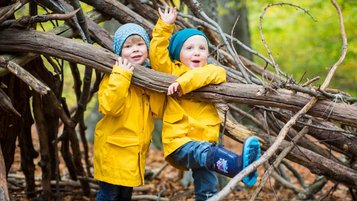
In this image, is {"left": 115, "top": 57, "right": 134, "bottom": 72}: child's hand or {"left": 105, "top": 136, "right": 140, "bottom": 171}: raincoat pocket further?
{"left": 105, "top": 136, "right": 140, "bottom": 171}: raincoat pocket

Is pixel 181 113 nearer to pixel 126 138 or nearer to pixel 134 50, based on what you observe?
pixel 126 138

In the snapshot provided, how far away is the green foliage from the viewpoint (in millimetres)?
8844

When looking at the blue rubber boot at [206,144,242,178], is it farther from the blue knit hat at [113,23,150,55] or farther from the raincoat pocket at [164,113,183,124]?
the blue knit hat at [113,23,150,55]

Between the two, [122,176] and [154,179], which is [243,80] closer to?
[122,176]

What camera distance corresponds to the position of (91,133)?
8.81 m

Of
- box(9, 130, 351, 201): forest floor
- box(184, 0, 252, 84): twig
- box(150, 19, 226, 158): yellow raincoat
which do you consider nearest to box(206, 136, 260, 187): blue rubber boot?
box(150, 19, 226, 158): yellow raincoat

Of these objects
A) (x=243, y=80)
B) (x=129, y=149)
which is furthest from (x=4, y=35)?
(x=243, y=80)

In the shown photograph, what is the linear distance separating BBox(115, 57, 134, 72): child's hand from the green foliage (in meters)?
5.24

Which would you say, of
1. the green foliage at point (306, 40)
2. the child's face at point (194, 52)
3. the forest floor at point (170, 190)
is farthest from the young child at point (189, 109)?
the green foliage at point (306, 40)

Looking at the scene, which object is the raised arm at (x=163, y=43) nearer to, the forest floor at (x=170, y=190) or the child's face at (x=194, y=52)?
the child's face at (x=194, y=52)

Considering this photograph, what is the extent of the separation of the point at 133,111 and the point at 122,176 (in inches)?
16.4

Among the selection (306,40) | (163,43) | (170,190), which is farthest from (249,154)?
(306,40)

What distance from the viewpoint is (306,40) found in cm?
1115

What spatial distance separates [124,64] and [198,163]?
743 mm
